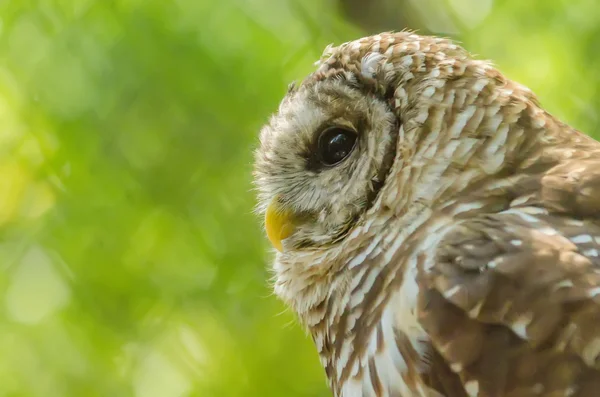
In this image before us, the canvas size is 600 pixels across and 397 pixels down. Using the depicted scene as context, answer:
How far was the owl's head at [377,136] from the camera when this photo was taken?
1.34 metres

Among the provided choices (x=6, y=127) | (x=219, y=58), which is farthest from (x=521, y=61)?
(x=6, y=127)

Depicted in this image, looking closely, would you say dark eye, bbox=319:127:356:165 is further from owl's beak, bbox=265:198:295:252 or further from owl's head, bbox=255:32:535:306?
owl's beak, bbox=265:198:295:252

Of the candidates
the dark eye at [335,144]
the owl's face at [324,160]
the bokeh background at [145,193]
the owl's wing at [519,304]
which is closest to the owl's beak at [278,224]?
the owl's face at [324,160]

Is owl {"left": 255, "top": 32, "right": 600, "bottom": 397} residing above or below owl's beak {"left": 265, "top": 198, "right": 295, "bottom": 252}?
below

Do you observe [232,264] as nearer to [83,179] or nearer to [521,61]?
[83,179]

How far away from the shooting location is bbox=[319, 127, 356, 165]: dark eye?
1479 mm

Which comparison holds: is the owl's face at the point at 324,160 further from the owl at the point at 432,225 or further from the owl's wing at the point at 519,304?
the owl's wing at the point at 519,304

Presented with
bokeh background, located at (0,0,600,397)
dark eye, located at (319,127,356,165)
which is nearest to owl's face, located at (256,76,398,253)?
dark eye, located at (319,127,356,165)

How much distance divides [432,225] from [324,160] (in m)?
0.35

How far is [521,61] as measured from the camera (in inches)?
102

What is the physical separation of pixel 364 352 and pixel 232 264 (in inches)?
48.6

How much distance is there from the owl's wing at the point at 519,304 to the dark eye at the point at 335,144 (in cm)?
36

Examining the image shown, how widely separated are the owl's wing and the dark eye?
0.36 metres

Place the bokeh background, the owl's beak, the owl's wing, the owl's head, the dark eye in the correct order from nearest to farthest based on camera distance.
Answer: the owl's wing → the owl's head → the dark eye → the owl's beak → the bokeh background
